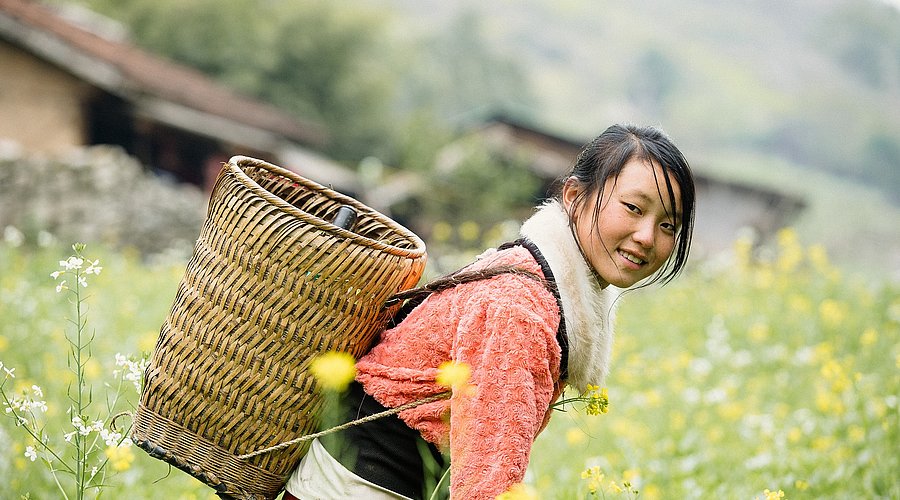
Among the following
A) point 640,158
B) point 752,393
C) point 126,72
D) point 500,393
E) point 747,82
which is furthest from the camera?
point 747,82

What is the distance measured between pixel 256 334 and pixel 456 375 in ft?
1.44

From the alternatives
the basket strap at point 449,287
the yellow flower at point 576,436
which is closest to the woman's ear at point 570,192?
the basket strap at point 449,287

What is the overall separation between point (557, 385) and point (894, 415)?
2334mm

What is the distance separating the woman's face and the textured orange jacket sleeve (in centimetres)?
16

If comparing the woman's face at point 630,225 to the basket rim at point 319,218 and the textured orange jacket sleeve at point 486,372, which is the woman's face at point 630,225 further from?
the basket rim at point 319,218

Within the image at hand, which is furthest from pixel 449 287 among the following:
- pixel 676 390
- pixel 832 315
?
pixel 832 315

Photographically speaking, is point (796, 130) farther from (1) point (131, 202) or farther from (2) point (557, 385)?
(2) point (557, 385)

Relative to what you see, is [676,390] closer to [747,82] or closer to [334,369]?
[334,369]

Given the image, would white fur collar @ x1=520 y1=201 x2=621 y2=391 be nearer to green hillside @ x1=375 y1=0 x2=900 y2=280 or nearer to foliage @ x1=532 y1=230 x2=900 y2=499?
foliage @ x1=532 y1=230 x2=900 y2=499

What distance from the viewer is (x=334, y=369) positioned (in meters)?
1.60

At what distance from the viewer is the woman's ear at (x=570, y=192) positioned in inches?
70.5

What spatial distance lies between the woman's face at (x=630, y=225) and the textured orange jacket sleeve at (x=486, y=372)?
0.16m

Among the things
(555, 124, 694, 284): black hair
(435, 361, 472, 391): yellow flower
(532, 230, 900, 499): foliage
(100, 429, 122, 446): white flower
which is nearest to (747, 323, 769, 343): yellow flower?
(532, 230, 900, 499): foliage

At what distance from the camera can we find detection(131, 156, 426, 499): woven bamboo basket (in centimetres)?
166
